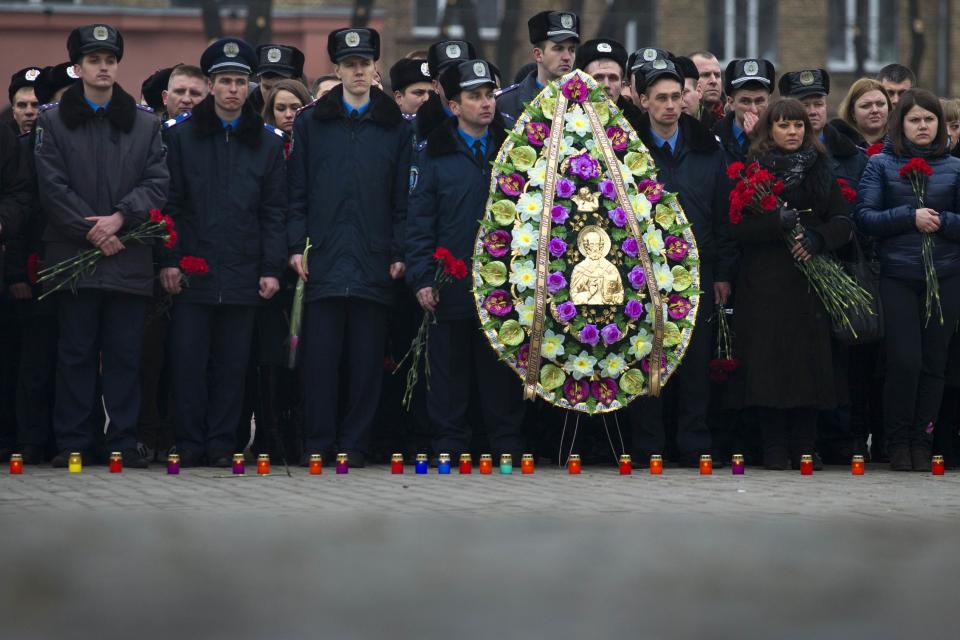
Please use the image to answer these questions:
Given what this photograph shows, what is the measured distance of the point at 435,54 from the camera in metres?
12.1

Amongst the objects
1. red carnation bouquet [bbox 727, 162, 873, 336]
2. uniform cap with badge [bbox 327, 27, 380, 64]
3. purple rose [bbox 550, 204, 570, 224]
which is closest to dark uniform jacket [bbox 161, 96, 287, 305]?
uniform cap with badge [bbox 327, 27, 380, 64]

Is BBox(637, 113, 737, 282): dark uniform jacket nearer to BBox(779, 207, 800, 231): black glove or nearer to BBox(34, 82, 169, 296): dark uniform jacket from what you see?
BBox(779, 207, 800, 231): black glove

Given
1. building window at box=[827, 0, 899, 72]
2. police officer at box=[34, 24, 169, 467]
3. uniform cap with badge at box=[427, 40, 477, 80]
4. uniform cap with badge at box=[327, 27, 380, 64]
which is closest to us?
police officer at box=[34, 24, 169, 467]

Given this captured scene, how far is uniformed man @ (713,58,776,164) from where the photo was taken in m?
12.5

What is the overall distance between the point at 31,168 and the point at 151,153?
755mm

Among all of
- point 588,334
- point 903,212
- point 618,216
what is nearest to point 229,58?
point 618,216

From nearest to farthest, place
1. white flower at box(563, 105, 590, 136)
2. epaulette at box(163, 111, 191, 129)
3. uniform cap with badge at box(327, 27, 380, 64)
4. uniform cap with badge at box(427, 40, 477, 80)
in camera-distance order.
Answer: white flower at box(563, 105, 590, 136) → uniform cap with badge at box(327, 27, 380, 64) → epaulette at box(163, 111, 191, 129) → uniform cap with badge at box(427, 40, 477, 80)

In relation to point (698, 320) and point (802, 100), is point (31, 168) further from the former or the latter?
point (802, 100)

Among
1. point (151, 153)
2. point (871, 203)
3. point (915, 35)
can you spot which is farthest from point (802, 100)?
point (915, 35)

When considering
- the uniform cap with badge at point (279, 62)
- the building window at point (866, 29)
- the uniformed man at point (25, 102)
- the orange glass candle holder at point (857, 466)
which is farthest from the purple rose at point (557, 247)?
the building window at point (866, 29)

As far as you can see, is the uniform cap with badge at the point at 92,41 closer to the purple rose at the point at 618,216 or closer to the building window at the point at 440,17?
the purple rose at the point at 618,216

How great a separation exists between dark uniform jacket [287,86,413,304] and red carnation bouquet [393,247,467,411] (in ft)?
0.96

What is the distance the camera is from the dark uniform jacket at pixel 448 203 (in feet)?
37.9

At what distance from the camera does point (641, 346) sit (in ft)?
37.7
